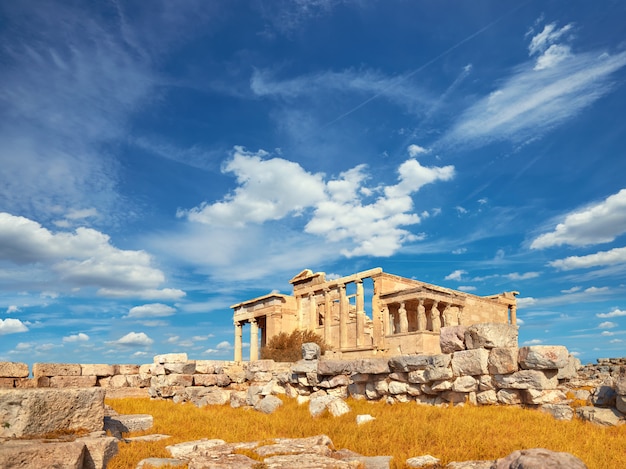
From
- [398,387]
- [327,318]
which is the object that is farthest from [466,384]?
[327,318]

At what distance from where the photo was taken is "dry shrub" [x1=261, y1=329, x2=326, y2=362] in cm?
3688

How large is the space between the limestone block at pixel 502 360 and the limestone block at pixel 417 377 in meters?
1.37

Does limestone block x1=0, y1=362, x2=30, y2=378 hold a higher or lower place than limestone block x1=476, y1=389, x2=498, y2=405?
higher

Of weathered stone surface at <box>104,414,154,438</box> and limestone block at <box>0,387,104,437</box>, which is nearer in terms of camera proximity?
limestone block at <box>0,387,104,437</box>

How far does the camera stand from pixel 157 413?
42.1 ft

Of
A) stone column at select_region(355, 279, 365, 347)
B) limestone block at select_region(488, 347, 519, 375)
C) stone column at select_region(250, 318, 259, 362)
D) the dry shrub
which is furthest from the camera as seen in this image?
stone column at select_region(250, 318, 259, 362)

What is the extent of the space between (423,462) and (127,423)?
234 inches

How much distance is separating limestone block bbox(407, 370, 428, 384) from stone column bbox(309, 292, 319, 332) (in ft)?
105

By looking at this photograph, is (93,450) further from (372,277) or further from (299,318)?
(299,318)

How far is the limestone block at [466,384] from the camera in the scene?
10.8 meters

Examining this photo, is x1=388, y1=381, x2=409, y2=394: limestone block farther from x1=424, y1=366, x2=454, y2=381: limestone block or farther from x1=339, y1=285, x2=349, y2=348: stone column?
x1=339, y1=285, x2=349, y2=348: stone column

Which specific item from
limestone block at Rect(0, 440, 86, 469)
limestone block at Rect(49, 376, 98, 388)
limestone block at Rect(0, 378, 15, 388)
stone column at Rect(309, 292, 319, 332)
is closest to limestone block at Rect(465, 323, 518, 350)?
limestone block at Rect(0, 440, 86, 469)

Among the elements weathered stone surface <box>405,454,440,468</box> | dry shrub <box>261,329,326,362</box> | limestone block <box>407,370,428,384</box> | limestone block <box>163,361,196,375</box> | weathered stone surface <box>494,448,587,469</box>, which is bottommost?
weathered stone surface <box>405,454,440,468</box>

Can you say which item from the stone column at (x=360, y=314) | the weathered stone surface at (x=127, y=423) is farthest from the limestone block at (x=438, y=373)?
the stone column at (x=360, y=314)
